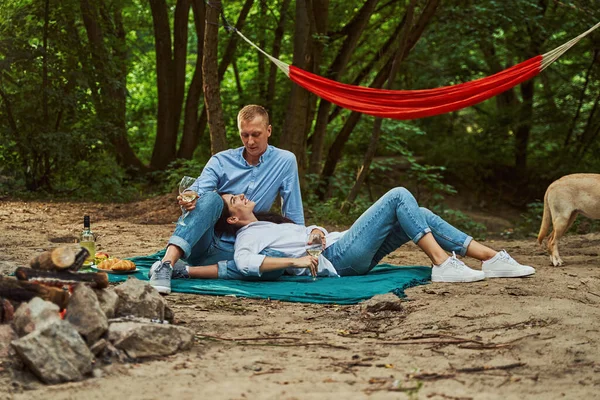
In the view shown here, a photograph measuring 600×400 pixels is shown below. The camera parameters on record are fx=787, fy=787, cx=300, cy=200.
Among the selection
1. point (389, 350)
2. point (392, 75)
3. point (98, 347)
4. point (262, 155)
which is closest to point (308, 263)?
point (262, 155)

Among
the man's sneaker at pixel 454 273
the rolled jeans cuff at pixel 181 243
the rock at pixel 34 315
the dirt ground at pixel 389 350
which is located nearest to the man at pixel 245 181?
the rolled jeans cuff at pixel 181 243

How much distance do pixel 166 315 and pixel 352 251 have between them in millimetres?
1413

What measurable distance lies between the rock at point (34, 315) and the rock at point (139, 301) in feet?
1.03

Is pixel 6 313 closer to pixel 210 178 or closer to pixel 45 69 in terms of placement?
pixel 210 178

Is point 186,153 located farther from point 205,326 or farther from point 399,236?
point 205,326

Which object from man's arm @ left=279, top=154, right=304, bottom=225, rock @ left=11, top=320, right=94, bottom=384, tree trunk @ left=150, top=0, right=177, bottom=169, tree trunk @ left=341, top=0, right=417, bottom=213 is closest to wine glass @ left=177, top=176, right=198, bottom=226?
man's arm @ left=279, top=154, right=304, bottom=225

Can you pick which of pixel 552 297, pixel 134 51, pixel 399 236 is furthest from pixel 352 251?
pixel 134 51

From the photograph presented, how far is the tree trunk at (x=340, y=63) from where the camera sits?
9.07 m

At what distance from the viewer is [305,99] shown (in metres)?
8.52

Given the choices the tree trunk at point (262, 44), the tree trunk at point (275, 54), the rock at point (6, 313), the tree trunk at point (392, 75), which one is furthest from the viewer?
the tree trunk at point (262, 44)

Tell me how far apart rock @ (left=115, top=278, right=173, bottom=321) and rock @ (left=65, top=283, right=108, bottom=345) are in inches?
9.0

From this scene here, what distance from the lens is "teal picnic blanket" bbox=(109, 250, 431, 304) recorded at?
12.9ft

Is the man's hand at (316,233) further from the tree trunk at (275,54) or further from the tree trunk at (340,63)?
the tree trunk at (275,54)

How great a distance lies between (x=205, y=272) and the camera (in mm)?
4309
